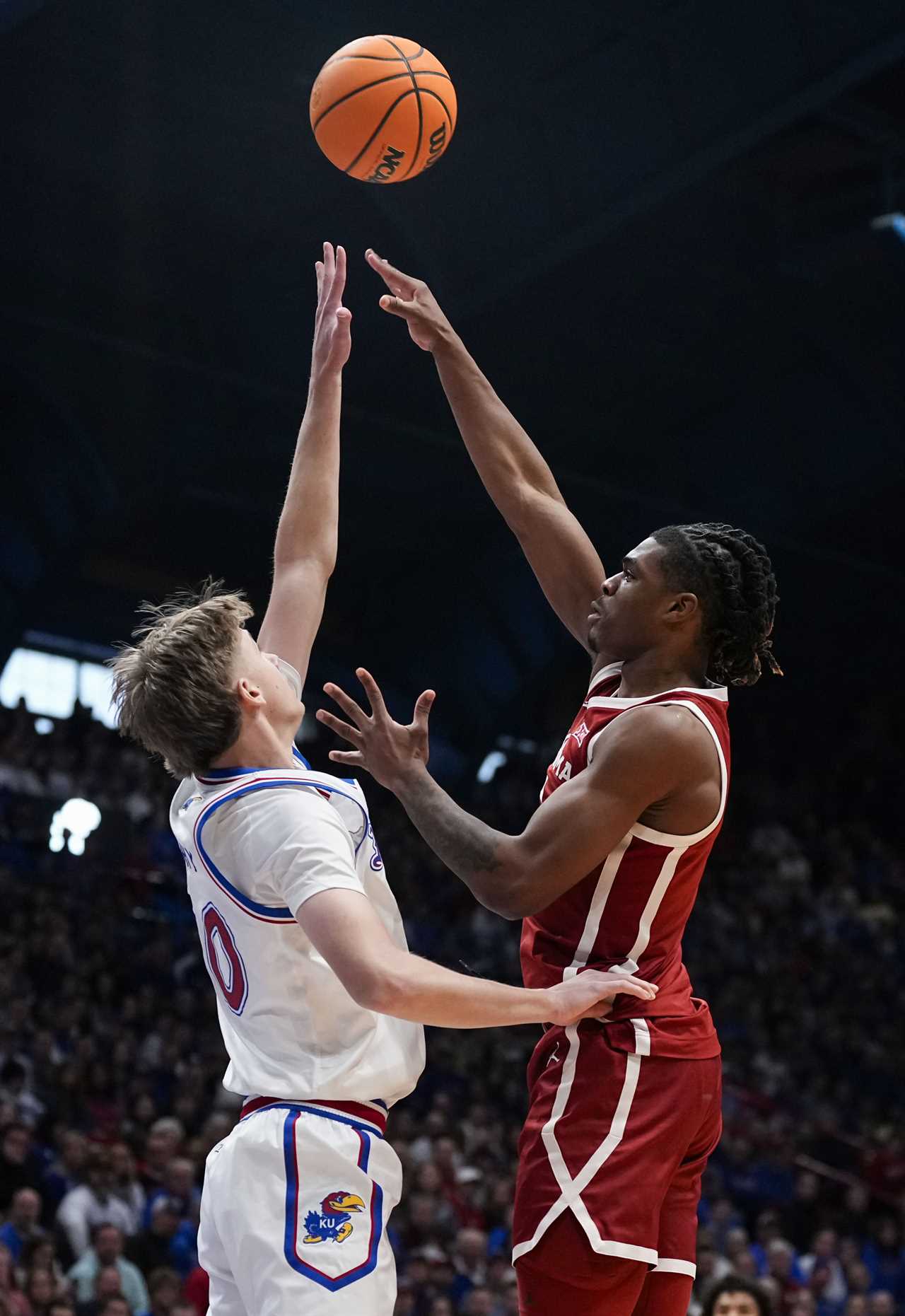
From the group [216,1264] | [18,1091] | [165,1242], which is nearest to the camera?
[216,1264]

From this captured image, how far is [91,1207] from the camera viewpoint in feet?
31.6

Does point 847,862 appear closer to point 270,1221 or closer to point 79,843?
point 79,843

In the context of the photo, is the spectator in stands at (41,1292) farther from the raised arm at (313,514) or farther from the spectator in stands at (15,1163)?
the raised arm at (313,514)

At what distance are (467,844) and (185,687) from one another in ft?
2.22

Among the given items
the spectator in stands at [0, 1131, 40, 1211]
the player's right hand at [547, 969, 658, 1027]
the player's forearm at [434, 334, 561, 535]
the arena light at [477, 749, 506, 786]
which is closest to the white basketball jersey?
the player's right hand at [547, 969, 658, 1027]

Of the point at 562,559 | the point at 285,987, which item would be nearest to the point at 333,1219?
the point at 285,987

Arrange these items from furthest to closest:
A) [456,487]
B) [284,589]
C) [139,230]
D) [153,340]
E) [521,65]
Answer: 1. [456,487]
2. [153,340]
3. [139,230]
4. [521,65]
5. [284,589]

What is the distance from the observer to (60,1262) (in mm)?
9227

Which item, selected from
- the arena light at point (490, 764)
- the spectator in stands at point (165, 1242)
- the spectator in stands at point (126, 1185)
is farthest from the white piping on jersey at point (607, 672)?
the arena light at point (490, 764)

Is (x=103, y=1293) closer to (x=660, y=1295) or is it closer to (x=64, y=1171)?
(x=64, y=1171)

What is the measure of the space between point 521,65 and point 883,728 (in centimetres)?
1358

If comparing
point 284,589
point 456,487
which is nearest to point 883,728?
point 456,487

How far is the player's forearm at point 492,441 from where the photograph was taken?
14.0 ft

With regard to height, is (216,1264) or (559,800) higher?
(559,800)
